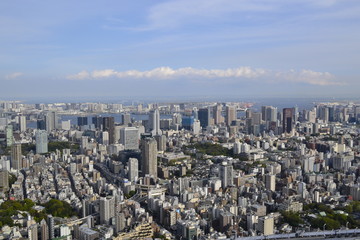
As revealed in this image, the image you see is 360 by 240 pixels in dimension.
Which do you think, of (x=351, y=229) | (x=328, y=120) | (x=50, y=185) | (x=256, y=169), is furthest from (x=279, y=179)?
(x=328, y=120)

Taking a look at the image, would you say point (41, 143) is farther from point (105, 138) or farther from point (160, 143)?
point (160, 143)

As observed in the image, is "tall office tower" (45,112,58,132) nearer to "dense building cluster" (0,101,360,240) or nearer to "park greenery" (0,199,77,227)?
"dense building cluster" (0,101,360,240)

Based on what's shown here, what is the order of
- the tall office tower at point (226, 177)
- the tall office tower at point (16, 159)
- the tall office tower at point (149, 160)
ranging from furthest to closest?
the tall office tower at point (16, 159) < the tall office tower at point (149, 160) < the tall office tower at point (226, 177)

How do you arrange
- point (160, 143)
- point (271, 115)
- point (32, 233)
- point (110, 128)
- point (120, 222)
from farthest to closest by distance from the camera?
point (271, 115)
point (110, 128)
point (160, 143)
point (120, 222)
point (32, 233)

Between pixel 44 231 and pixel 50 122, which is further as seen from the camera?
pixel 50 122

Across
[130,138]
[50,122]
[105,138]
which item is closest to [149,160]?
[130,138]

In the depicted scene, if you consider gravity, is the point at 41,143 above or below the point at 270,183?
above

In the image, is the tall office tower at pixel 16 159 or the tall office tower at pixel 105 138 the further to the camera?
the tall office tower at pixel 105 138

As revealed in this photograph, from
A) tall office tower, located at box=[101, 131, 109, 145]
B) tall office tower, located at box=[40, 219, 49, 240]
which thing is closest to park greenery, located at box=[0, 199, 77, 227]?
tall office tower, located at box=[40, 219, 49, 240]

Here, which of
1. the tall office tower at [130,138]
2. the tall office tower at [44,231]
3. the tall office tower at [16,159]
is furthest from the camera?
the tall office tower at [130,138]

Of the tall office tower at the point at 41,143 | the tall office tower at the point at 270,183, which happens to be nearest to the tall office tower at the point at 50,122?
the tall office tower at the point at 41,143

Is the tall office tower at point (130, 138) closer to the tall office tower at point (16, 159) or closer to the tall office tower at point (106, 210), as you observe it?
the tall office tower at point (16, 159)
